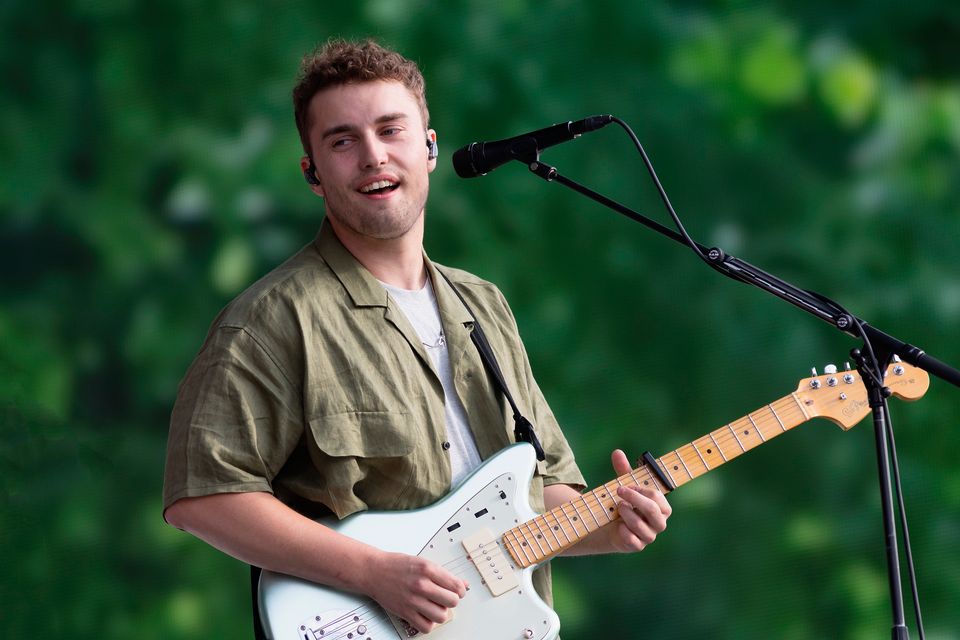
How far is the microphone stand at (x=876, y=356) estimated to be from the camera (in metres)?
1.59

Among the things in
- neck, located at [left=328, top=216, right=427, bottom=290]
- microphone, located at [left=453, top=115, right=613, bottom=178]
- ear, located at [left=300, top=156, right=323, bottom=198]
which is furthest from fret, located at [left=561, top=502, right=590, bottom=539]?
ear, located at [left=300, top=156, right=323, bottom=198]

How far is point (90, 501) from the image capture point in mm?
3174

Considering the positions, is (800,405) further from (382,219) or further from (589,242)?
(589,242)

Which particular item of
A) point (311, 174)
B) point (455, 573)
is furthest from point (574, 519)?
point (311, 174)

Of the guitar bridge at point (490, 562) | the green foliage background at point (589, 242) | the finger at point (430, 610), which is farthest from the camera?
the green foliage background at point (589, 242)

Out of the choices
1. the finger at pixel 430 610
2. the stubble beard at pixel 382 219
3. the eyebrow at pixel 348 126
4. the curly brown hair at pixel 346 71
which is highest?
the curly brown hair at pixel 346 71

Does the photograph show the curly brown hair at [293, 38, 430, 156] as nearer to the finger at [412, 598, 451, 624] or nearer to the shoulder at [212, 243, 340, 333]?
the shoulder at [212, 243, 340, 333]

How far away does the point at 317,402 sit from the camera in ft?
5.93

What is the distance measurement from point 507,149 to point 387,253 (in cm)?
34

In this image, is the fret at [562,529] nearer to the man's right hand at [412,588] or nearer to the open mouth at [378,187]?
the man's right hand at [412,588]

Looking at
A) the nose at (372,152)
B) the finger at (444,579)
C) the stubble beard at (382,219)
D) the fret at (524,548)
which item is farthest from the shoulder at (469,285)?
the finger at (444,579)

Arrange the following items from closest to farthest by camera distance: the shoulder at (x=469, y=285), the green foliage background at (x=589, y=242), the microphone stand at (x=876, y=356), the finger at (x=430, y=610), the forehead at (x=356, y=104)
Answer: the microphone stand at (x=876, y=356)
the finger at (x=430, y=610)
the forehead at (x=356, y=104)
the shoulder at (x=469, y=285)
the green foliage background at (x=589, y=242)

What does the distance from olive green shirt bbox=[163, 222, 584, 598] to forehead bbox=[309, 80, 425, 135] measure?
0.23 metres

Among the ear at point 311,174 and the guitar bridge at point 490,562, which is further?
the ear at point 311,174
